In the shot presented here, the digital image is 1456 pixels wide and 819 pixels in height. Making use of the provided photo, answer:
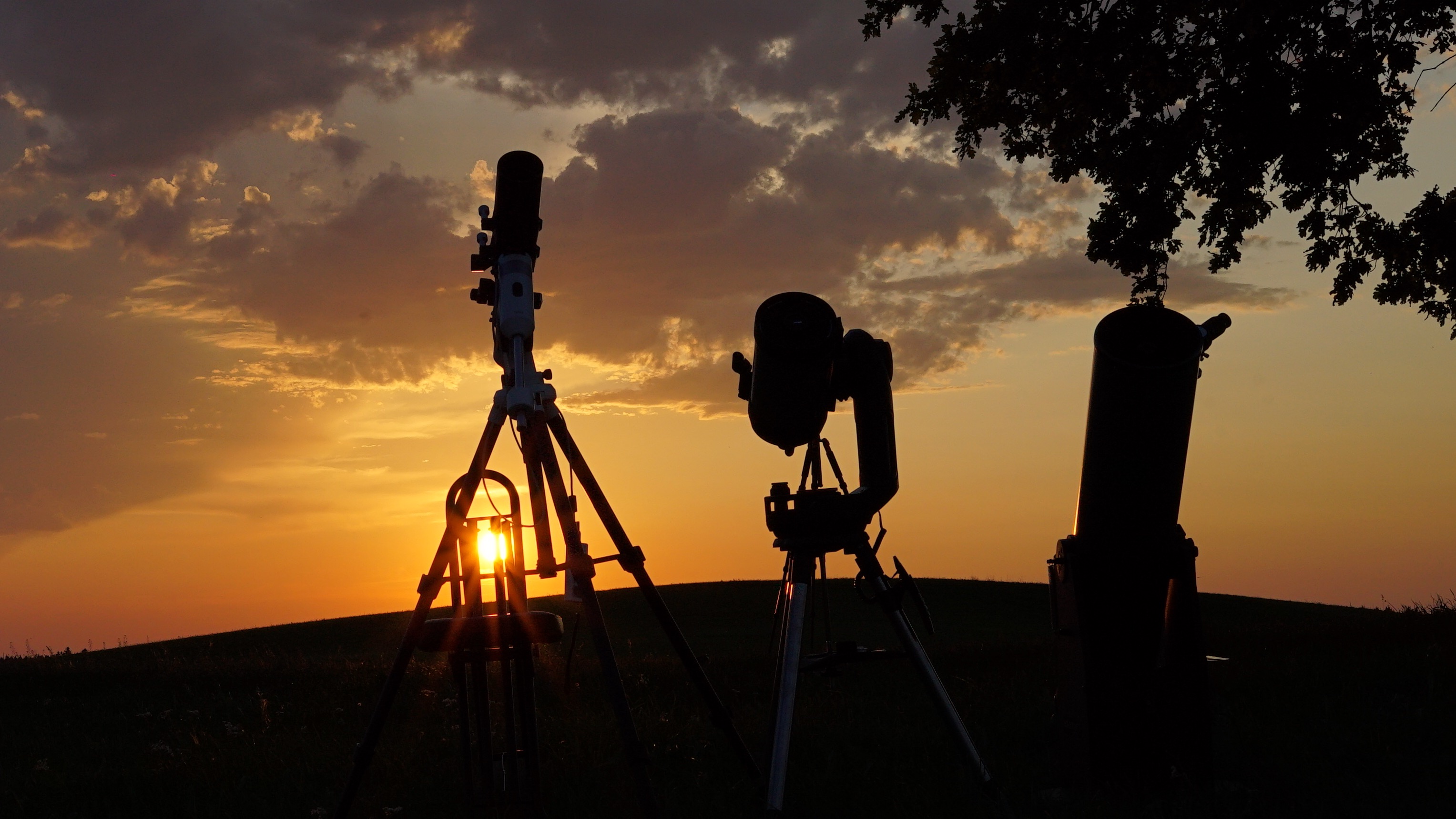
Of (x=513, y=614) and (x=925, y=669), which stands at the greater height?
(x=513, y=614)

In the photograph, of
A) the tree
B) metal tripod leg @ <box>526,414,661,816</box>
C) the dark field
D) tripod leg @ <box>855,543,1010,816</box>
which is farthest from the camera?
the tree

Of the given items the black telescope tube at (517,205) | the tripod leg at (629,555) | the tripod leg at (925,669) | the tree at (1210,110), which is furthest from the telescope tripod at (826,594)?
the tree at (1210,110)

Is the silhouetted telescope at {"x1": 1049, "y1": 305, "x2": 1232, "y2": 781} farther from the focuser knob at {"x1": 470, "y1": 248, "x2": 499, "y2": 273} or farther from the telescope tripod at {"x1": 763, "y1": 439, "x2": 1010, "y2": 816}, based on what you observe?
the focuser knob at {"x1": 470, "y1": 248, "x2": 499, "y2": 273}

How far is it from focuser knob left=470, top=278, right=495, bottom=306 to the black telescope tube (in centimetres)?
20

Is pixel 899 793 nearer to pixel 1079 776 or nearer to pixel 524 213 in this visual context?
pixel 1079 776

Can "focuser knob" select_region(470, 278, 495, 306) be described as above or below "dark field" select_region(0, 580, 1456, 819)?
above

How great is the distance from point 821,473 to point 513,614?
181 cm

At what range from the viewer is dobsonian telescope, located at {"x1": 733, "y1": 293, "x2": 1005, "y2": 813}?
5.71 metres

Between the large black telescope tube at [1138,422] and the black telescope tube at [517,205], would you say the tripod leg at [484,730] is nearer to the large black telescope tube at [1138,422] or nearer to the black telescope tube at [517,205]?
the black telescope tube at [517,205]

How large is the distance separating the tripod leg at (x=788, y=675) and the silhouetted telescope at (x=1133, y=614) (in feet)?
5.13

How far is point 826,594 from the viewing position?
19.2 ft

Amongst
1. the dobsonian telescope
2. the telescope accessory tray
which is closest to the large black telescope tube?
the dobsonian telescope

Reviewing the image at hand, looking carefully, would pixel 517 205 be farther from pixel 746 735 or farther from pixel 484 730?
pixel 746 735

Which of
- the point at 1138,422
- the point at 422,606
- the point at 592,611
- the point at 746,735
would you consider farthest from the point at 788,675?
the point at 746,735
